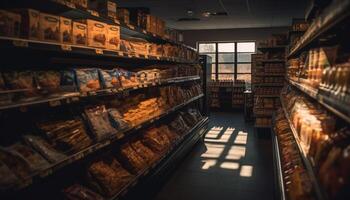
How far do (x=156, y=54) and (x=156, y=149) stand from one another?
1305mm

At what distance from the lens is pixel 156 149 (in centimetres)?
418

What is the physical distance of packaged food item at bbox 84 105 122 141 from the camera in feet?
9.63

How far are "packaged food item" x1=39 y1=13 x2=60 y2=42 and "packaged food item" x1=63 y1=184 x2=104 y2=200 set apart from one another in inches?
47.0

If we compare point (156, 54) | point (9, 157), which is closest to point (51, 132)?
point (9, 157)

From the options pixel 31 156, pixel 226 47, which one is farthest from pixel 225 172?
pixel 226 47

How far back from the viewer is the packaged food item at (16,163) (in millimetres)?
2016

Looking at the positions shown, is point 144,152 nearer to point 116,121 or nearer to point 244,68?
point 116,121

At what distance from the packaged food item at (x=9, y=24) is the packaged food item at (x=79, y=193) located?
4.20ft

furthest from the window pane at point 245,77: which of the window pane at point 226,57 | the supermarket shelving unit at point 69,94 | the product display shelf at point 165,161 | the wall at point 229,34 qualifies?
the supermarket shelving unit at point 69,94

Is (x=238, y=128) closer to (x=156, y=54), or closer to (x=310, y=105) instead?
(x=156, y=54)

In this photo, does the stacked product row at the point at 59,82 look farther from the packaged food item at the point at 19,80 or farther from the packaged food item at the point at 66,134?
the packaged food item at the point at 66,134

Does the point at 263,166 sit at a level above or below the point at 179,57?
below

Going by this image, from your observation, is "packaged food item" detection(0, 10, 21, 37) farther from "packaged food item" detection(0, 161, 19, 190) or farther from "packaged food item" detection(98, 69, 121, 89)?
"packaged food item" detection(98, 69, 121, 89)

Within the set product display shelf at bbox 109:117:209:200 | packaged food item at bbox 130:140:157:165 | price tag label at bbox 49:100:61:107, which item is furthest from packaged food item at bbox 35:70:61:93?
packaged food item at bbox 130:140:157:165
